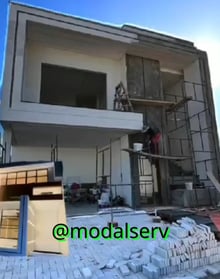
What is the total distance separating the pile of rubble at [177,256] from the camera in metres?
2.44

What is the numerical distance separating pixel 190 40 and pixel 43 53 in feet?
22.7

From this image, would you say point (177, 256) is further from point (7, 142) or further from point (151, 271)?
point (7, 142)

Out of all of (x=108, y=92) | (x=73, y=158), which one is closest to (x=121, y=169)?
(x=108, y=92)

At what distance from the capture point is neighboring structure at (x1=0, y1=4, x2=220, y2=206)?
21.7 feet

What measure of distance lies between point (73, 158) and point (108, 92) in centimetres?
429

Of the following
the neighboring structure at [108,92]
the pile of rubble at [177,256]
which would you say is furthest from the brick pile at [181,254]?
the neighboring structure at [108,92]

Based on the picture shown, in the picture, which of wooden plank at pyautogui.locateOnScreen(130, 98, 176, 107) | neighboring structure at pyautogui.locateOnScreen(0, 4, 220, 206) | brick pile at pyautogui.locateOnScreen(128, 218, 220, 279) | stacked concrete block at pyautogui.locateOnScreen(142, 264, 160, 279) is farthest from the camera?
wooden plank at pyautogui.locateOnScreen(130, 98, 176, 107)

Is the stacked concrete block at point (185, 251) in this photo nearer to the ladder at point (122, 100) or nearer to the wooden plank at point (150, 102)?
the ladder at point (122, 100)

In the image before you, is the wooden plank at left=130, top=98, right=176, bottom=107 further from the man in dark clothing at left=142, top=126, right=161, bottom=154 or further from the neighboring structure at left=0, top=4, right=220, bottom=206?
the man in dark clothing at left=142, top=126, right=161, bottom=154

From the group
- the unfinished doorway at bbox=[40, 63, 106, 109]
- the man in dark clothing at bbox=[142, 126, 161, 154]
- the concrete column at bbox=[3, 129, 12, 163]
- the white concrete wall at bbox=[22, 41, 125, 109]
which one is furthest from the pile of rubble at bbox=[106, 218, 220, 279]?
the unfinished doorway at bbox=[40, 63, 106, 109]

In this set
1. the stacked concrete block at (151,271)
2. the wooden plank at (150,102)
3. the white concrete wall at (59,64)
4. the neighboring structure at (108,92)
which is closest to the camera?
the stacked concrete block at (151,271)

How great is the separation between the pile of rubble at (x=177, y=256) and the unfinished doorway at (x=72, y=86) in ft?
23.8

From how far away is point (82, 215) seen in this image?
6.07 m

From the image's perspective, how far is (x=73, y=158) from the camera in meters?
11.3
